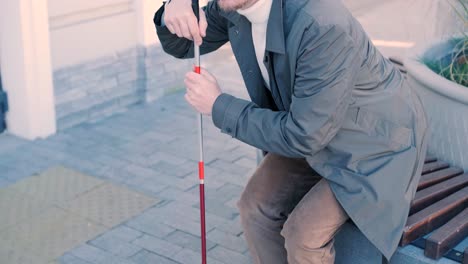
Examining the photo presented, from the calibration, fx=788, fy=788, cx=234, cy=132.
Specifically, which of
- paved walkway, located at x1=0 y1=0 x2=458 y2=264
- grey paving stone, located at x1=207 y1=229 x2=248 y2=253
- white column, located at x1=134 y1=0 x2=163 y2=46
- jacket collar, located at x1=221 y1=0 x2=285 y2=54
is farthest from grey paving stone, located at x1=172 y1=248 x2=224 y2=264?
white column, located at x1=134 y1=0 x2=163 y2=46

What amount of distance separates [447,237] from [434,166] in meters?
0.73

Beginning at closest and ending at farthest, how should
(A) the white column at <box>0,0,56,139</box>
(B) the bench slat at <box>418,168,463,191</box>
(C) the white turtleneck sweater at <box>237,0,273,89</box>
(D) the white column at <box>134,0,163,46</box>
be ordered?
(C) the white turtleneck sweater at <box>237,0,273,89</box> → (B) the bench slat at <box>418,168,463,191</box> → (A) the white column at <box>0,0,56,139</box> → (D) the white column at <box>134,0,163,46</box>

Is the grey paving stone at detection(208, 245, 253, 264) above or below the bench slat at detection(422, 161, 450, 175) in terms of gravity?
below

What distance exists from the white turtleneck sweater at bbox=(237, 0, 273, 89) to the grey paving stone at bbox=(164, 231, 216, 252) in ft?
4.20

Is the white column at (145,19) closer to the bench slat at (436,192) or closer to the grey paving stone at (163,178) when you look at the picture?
the grey paving stone at (163,178)

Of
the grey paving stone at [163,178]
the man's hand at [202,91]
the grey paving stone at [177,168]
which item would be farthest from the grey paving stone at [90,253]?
the man's hand at [202,91]

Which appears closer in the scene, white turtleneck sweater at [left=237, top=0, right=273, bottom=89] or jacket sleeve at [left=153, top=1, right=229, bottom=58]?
white turtleneck sweater at [left=237, top=0, right=273, bottom=89]

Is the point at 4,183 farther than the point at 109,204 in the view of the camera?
Yes

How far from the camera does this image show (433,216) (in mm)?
3201

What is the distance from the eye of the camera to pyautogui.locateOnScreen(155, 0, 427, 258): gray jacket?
2.70 metres

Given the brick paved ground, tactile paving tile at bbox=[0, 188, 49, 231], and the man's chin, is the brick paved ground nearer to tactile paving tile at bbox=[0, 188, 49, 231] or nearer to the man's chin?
tactile paving tile at bbox=[0, 188, 49, 231]

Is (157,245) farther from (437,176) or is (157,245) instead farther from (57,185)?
(437,176)

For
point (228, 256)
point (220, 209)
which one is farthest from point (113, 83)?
point (228, 256)

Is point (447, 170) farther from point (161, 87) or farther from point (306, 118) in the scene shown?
point (161, 87)
